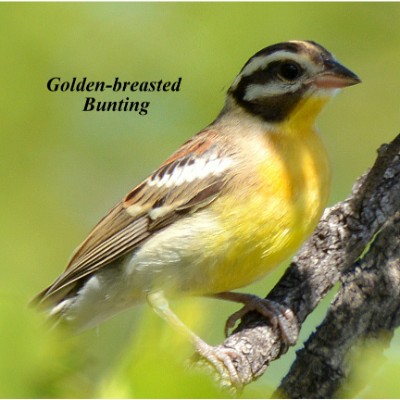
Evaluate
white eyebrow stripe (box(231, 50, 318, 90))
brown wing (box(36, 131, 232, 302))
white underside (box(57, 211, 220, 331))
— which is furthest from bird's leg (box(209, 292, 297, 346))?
white eyebrow stripe (box(231, 50, 318, 90))

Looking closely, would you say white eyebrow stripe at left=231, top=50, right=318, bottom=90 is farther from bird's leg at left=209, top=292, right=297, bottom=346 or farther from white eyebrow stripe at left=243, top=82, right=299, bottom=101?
bird's leg at left=209, top=292, right=297, bottom=346

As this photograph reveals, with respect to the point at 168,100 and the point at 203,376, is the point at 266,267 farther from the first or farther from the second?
the point at 203,376

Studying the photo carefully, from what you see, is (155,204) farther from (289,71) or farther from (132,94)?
(289,71)

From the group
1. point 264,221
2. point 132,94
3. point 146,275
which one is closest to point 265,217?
point 264,221

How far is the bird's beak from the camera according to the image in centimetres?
402

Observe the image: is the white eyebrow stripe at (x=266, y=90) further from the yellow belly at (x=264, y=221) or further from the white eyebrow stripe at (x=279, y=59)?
the yellow belly at (x=264, y=221)

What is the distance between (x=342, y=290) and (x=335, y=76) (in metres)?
1.28

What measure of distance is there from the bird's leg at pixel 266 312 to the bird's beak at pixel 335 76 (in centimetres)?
129

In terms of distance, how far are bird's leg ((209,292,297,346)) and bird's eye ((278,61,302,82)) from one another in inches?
51.2

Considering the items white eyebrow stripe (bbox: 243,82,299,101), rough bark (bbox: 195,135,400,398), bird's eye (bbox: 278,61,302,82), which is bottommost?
rough bark (bbox: 195,135,400,398)

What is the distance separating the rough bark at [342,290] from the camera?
10.7 feet

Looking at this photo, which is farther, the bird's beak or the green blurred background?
the bird's beak

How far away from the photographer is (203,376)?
0.95 metres

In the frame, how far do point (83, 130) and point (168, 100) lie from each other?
0.54 metres
